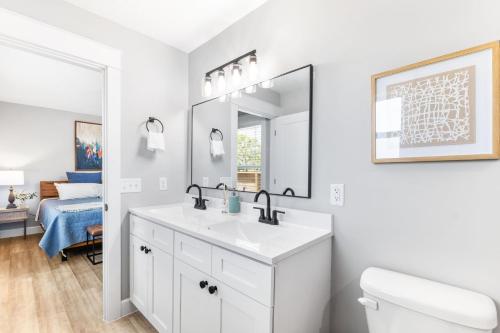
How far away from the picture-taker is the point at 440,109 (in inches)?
40.1

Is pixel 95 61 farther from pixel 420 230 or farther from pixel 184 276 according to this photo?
pixel 420 230

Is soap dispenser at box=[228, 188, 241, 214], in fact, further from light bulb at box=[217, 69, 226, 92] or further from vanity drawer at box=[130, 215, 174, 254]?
light bulb at box=[217, 69, 226, 92]

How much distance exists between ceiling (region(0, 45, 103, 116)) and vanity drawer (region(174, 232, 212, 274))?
168 centimetres

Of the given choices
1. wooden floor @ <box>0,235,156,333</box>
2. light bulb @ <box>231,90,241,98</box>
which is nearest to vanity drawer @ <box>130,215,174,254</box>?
wooden floor @ <box>0,235,156,333</box>

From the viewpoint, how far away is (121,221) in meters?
1.96

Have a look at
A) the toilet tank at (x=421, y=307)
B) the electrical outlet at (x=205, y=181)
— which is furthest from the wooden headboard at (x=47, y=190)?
the toilet tank at (x=421, y=307)

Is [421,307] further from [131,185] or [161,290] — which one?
[131,185]

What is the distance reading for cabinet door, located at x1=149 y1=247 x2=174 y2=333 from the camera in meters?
1.52

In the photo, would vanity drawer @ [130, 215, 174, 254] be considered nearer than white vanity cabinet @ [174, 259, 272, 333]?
No

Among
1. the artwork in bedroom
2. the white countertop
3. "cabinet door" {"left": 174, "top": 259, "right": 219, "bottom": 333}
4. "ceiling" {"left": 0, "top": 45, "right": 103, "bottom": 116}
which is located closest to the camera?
the white countertop

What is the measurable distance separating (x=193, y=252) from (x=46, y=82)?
352 cm

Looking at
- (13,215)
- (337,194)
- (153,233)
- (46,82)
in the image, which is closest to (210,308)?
(153,233)

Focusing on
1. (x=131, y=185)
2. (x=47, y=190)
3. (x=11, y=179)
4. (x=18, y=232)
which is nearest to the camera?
(x=131, y=185)

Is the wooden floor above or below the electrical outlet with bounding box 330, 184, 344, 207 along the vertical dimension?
below
